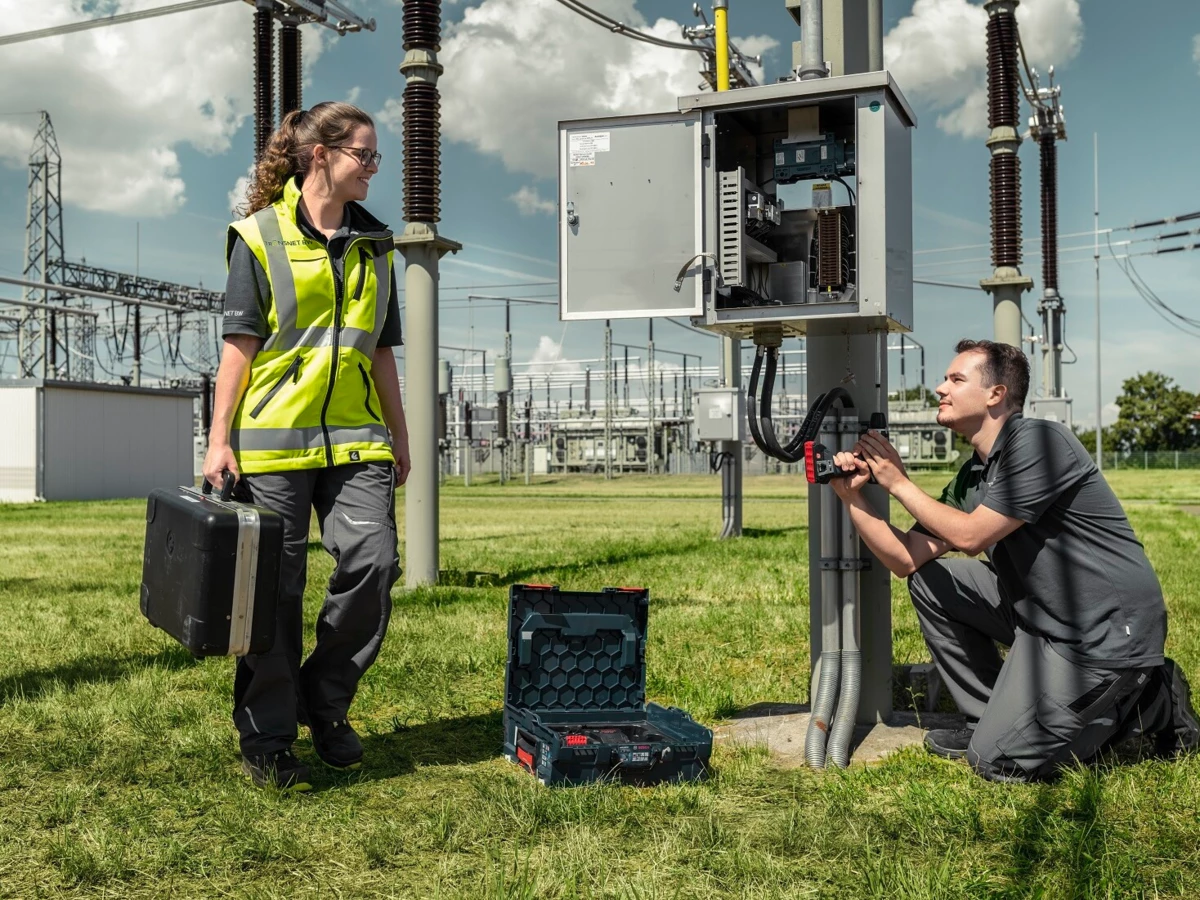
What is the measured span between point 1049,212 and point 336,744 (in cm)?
1851

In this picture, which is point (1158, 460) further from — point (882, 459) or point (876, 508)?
point (882, 459)

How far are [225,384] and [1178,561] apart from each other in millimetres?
9763

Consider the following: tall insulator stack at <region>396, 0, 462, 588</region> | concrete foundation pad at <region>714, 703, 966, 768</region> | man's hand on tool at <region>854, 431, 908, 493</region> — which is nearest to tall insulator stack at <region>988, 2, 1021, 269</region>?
tall insulator stack at <region>396, 0, 462, 588</region>

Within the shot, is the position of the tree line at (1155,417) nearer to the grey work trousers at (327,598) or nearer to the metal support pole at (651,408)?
the metal support pole at (651,408)

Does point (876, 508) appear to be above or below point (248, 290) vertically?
below

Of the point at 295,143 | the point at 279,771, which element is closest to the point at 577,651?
the point at 279,771

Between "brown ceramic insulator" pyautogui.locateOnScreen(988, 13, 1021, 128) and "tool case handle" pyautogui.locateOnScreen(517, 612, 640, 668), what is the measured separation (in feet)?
29.2

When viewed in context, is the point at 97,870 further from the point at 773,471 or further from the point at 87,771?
the point at 773,471

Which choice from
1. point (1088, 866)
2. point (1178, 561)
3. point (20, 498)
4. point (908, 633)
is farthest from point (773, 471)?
point (1088, 866)

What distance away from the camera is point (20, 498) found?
90.1 ft

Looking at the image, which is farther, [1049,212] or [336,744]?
[1049,212]

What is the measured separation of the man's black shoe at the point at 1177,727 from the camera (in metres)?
4.02

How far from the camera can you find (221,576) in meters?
3.55

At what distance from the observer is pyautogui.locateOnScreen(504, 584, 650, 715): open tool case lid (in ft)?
14.4
